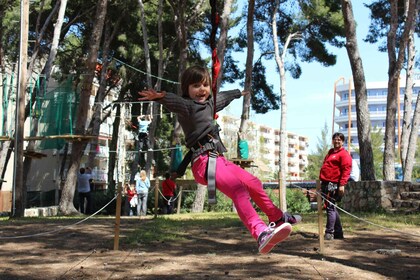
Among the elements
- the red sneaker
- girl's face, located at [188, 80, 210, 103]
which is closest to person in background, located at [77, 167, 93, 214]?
girl's face, located at [188, 80, 210, 103]

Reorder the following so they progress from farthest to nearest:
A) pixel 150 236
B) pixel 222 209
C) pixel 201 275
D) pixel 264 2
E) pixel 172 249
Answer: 1. pixel 264 2
2. pixel 222 209
3. pixel 150 236
4. pixel 172 249
5. pixel 201 275

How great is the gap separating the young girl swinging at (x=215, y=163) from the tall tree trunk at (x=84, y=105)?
12602 mm

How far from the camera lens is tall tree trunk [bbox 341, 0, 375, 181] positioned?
14.1 meters

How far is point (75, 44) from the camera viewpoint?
3075cm

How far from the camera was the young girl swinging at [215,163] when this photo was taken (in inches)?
192

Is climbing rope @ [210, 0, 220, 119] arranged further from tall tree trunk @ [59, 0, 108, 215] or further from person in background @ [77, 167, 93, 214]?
person in background @ [77, 167, 93, 214]

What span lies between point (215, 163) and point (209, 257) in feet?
11.5

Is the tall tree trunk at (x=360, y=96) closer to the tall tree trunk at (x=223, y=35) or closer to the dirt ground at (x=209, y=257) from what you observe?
the dirt ground at (x=209, y=257)

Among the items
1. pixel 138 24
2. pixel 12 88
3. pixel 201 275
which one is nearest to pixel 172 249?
pixel 201 275

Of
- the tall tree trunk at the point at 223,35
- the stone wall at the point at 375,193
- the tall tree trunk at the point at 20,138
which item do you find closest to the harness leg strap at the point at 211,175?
the stone wall at the point at 375,193

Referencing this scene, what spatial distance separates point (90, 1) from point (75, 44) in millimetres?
4289

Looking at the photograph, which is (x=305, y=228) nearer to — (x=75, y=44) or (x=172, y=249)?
(x=172, y=249)

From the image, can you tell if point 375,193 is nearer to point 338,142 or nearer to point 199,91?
point 338,142

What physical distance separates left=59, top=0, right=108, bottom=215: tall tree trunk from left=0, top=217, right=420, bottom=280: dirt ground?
7.65 meters
